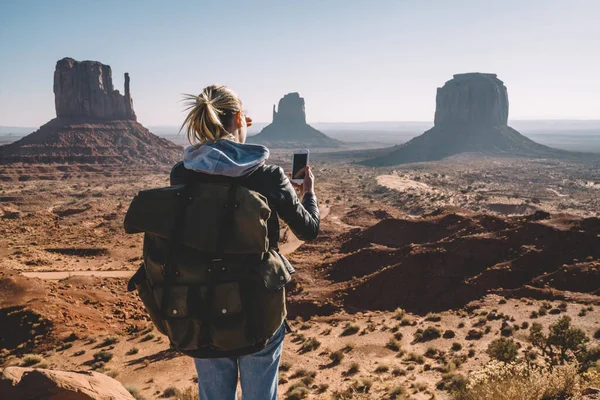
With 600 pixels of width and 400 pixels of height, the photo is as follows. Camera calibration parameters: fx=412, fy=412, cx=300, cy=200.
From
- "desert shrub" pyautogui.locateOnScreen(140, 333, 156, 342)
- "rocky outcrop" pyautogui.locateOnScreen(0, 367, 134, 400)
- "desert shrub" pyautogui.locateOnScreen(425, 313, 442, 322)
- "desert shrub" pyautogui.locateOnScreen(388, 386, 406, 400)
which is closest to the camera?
"rocky outcrop" pyautogui.locateOnScreen(0, 367, 134, 400)

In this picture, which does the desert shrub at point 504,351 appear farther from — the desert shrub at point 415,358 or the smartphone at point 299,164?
the smartphone at point 299,164

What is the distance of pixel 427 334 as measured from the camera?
11.3 metres

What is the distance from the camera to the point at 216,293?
1.83 meters

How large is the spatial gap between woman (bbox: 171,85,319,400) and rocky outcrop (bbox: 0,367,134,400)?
97.6 inches

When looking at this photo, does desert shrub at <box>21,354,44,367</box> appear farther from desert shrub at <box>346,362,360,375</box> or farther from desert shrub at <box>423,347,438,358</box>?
desert shrub at <box>423,347,438,358</box>

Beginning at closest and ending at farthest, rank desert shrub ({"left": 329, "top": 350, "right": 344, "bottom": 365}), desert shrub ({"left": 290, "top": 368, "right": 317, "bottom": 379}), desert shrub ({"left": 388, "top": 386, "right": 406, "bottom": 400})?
desert shrub ({"left": 388, "top": 386, "right": 406, "bottom": 400}) → desert shrub ({"left": 290, "top": 368, "right": 317, "bottom": 379}) → desert shrub ({"left": 329, "top": 350, "right": 344, "bottom": 365})

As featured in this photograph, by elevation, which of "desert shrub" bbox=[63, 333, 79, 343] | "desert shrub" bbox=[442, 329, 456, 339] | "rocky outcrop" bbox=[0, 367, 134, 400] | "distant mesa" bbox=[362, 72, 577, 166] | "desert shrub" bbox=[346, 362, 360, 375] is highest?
"distant mesa" bbox=[362, 72, 577, 166]

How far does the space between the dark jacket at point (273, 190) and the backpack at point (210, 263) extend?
87mm

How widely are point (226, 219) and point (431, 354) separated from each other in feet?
30.4

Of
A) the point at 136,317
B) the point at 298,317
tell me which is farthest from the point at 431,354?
the point at 136,317

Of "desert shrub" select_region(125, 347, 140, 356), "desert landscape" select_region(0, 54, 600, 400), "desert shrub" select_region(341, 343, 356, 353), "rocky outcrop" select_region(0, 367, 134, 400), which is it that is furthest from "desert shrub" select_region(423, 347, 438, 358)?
"desert shrub" select_region(125, 347, 140, 356)

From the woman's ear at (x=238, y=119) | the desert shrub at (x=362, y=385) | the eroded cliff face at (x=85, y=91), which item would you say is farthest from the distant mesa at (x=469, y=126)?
the woman's ear at (x=238, y=119)

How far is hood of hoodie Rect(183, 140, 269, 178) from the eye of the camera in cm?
190

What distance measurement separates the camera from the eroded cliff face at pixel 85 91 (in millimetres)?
89750
